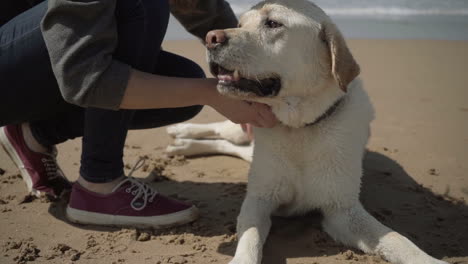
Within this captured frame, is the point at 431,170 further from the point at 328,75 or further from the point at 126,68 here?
the point at 126,68

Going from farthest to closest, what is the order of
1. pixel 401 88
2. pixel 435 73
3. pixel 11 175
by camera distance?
pixel 435 73, pixel 401 88, pixel 11 175

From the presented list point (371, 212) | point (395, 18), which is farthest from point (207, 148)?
point (395, 18)

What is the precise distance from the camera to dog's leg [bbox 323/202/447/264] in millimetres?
2107

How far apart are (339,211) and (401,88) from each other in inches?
125

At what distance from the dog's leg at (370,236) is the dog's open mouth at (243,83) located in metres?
0.67

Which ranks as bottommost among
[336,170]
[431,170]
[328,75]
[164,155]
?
[164,155]

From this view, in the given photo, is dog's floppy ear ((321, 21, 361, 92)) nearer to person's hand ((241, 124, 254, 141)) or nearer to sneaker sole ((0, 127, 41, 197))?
person's hand ((241, 124, 254, 141))

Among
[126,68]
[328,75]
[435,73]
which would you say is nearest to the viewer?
[126,68]

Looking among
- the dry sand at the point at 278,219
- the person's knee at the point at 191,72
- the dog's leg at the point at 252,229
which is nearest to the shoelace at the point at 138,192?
the dry sand at the point at 278,219

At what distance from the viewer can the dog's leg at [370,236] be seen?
2.11 metres

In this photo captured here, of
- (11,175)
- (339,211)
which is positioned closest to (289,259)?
(339,211)

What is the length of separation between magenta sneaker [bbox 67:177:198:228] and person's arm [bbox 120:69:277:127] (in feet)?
1.88

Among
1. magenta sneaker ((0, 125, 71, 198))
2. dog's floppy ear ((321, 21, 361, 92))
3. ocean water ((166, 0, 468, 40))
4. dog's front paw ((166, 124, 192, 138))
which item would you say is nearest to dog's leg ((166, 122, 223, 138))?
dog's front paw ((166, 124, 192, 138))

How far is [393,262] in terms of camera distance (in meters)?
2.15
